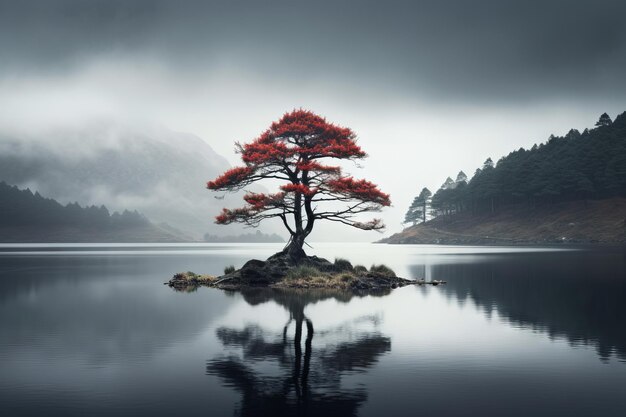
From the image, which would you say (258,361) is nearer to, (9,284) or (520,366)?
(520,366)

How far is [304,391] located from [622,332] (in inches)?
642

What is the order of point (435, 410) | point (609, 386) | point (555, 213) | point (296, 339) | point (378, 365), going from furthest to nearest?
point (555, 213)
point (296, 339)
point (378, 365)
point (609, 386)
point (435, 410)

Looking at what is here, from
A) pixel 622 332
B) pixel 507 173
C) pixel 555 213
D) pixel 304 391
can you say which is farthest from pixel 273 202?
pixel 507 173

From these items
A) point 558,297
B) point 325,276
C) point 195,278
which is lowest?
point 558,297

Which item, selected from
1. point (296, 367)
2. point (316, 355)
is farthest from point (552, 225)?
point (296, 367)

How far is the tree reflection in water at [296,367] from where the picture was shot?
1391 cm

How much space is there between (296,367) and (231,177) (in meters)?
35.7

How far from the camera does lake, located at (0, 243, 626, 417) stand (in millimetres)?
14164

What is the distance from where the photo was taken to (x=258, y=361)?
19.0m

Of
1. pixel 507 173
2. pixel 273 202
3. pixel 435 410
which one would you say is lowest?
pixel 435 410

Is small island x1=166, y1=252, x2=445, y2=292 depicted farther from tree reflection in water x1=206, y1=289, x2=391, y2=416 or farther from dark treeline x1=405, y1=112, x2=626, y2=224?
dark treeline x1=405, y1=112, x2=626, y2=224

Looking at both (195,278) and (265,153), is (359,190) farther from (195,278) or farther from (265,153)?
(195,278)

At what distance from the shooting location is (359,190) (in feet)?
168

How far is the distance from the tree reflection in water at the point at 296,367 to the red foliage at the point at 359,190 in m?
23.0
